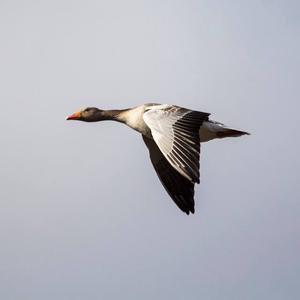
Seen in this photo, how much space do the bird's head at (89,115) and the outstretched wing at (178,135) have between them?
9.37ft

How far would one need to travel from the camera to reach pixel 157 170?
23.9m

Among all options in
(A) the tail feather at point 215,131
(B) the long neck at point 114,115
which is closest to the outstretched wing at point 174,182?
(B) the long neck at point 114,115

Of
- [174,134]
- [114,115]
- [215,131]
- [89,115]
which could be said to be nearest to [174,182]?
[215,131]

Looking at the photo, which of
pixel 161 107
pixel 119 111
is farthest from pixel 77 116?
pixel 161 107

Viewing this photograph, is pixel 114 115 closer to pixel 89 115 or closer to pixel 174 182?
pixel 89 115

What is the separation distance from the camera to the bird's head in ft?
79.6

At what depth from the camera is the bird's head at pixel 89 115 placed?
24.3m

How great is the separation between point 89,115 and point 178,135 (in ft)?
18.5

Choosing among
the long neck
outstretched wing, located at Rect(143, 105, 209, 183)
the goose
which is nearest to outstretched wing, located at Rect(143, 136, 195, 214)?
the goose

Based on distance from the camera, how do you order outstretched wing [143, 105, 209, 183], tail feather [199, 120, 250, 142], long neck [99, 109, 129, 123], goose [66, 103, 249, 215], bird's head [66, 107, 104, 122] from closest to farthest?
outstretched wing [143, 105, 209, 183], goose [66, 103, 249, 215], tail feather [199, 120, 250, 142], long neck [99, 109, 129, 123], bird's head [66, 107, 104, 122]

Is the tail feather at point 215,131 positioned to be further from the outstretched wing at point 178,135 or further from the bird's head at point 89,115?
the bird's head at point 89,115

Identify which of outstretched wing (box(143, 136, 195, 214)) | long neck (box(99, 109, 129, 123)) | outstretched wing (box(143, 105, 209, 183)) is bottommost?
outstretched wing (box(143, 136, 195, 214))

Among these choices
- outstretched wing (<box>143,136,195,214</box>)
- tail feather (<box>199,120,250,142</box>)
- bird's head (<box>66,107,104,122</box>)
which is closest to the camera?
outstretched wing (<box>143,136,195,214</box>)

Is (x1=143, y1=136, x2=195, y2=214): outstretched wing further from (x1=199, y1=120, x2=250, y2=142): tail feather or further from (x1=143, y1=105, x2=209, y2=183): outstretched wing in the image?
(x1=143, y1=105, x2=209, y2=183): outstretched wing
